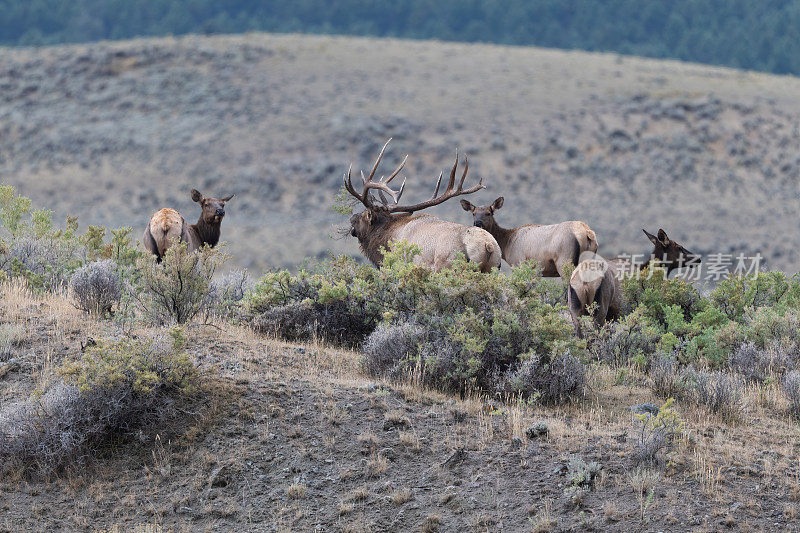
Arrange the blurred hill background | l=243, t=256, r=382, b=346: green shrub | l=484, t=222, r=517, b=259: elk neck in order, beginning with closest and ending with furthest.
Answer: l=243, t=256, r=382, b=346: green shrub
l=484, t=222, r=517, b=259: elk neck
the blurred hill background

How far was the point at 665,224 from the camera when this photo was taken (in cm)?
4509

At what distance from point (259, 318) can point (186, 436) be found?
330cm

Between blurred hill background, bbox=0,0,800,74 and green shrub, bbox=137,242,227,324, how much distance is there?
285 feet

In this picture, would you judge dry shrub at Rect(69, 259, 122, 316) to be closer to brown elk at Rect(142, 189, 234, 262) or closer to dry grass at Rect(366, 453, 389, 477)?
brown elk at Rect(142, 189, 234, 262)

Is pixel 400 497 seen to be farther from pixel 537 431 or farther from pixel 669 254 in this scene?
pixel 669 254

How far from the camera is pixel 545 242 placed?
45.2ft

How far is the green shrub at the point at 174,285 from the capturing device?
1002 cm

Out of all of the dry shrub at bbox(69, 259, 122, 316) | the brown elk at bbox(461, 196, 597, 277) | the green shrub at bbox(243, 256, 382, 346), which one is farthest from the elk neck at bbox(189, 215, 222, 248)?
the brown elk at bbox(461, 196, 597, 277)

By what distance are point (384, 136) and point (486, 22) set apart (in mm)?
52122

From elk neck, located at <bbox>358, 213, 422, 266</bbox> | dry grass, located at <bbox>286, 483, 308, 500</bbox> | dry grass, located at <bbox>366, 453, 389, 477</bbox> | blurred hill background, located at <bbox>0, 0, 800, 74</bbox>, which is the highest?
blurred hill background, located at <bbox>0, 0, 800, 74</bbox>

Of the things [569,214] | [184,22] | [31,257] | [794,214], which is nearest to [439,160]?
[569,214]

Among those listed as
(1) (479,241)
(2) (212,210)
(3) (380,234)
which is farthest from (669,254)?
(2) (212,210)

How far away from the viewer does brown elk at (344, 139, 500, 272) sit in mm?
11734

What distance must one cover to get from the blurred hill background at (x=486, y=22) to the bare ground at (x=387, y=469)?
89350 mm
